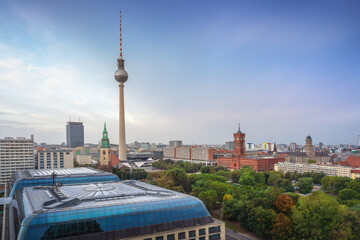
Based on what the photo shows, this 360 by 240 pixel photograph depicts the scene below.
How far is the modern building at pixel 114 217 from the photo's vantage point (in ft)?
108

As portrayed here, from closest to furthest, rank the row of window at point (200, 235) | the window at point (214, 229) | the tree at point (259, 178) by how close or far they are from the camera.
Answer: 1. the row of window at point (200, 235)
2. the window at point (214, 229)
3. the tree at point (259, 178)

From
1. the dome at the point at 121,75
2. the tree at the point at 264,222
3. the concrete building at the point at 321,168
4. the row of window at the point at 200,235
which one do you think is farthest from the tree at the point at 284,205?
the dome at the point at 121,75

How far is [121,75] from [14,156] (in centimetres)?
8011

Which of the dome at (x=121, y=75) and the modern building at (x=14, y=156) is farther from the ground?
the dome at (x=121, y=75)

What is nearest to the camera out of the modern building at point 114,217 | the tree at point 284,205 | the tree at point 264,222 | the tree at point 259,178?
the modern building at point 114,217

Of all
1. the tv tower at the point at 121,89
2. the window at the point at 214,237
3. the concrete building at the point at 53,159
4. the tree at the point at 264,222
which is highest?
the tv tower at the point at 121,89

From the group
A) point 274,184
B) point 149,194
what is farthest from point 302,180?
point 149,194

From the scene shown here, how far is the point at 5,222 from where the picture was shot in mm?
49625

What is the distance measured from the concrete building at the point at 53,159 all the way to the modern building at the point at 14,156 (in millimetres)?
9112

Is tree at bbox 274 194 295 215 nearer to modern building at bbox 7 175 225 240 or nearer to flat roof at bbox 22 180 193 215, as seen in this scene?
modern building at bbox 7 175 225 240

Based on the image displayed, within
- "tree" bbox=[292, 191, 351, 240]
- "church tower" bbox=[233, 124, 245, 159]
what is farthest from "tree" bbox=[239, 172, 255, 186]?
"tree" bbox=[292, 191, 351, 240]

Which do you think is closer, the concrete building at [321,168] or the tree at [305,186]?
the tree at [305,186]

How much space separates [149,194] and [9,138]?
99487 millimetres

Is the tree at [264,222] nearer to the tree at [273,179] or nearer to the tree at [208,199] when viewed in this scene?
the tree at [208,199]
